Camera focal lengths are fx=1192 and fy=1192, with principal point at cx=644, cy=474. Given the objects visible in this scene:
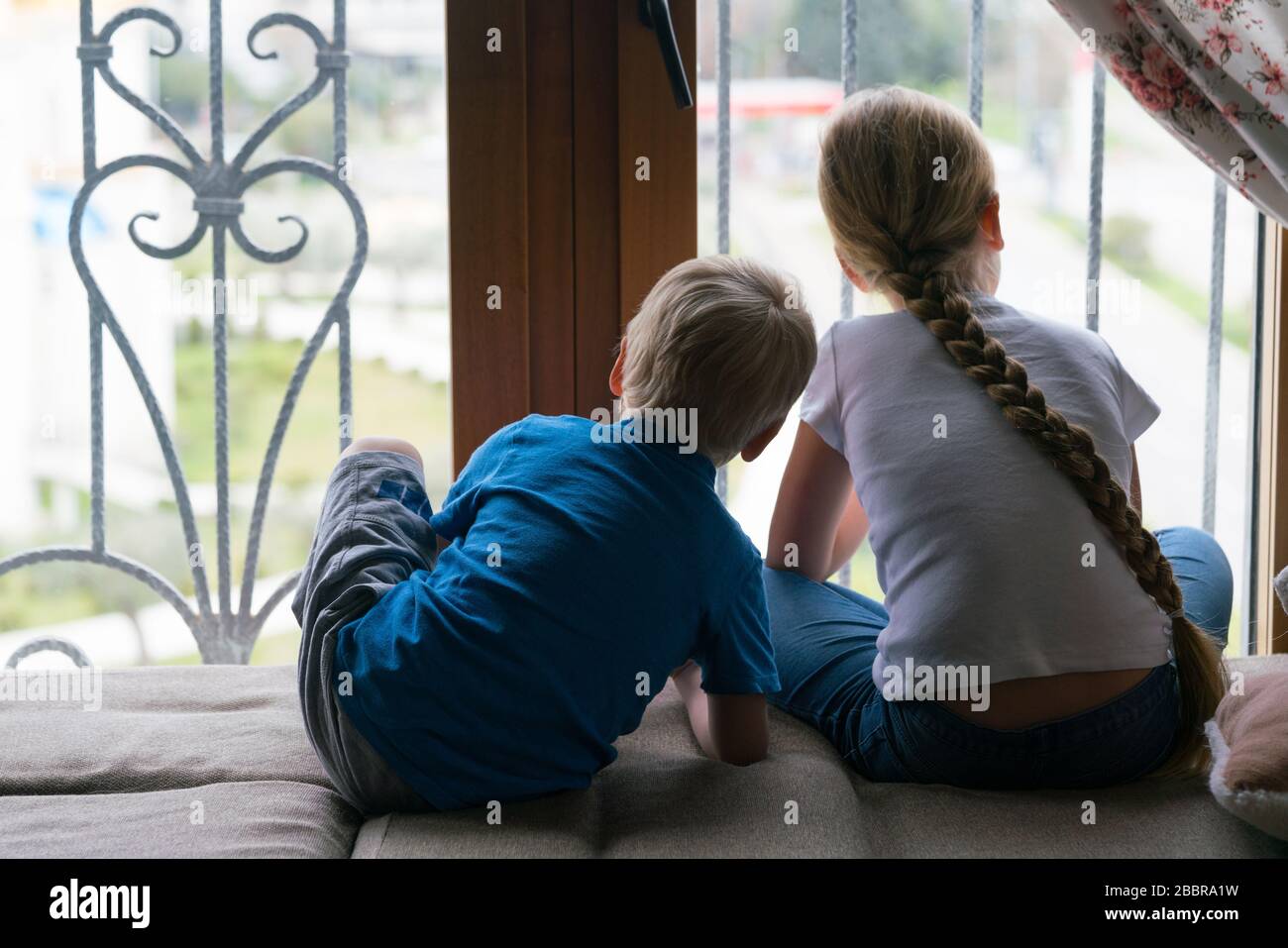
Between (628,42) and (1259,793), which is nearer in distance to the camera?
(1259,793)

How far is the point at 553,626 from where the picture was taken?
43.7 inches

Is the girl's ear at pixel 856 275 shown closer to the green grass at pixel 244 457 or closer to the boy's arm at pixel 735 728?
the boy's arm at pixel 735 728

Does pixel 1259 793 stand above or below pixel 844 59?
below

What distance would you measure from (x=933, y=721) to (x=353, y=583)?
0.60 metres

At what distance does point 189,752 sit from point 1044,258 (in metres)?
1.41

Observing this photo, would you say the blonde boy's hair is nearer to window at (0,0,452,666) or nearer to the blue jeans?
the blue jeans

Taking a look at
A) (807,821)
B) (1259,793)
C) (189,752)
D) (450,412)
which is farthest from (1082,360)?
(189,752)

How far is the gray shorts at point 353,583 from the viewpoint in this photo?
114 centimetres

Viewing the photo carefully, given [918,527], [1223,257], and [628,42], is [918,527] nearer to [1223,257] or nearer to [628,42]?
[628,42]

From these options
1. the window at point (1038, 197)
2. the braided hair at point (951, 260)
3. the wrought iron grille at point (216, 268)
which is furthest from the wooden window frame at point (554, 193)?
the braided hair at point (951, 260)

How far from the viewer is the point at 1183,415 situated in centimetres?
196

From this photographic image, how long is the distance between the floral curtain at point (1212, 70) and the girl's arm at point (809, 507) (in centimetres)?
65

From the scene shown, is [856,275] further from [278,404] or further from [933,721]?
[278,404]
